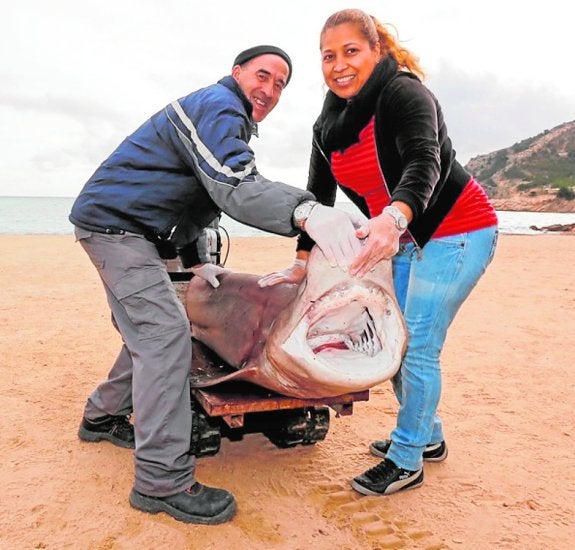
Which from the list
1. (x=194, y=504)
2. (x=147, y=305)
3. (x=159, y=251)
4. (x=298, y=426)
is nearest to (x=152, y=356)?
(x=147, y=305)

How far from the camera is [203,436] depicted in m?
3.40

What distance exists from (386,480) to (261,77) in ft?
7.75

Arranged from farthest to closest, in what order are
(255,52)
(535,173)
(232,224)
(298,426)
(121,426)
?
(535,173)
(232,224)
(121,426)
(298,426)
(255,52)

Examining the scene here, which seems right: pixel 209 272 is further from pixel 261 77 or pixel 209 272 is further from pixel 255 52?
pixel 255 52

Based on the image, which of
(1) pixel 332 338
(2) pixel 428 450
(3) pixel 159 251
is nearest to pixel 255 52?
(3) pixel 159 251

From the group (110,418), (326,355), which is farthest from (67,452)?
(326,355)

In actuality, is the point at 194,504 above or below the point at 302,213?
below

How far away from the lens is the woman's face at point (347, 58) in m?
3.04

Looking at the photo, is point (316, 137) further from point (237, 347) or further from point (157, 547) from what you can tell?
point (157, 547)

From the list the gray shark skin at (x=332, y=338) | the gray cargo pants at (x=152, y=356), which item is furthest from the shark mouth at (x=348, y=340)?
the gray cargo pants at (x=152, y=356)

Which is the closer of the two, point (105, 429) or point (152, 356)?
point (152, 356)

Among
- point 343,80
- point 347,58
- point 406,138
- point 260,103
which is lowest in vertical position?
point 406,138

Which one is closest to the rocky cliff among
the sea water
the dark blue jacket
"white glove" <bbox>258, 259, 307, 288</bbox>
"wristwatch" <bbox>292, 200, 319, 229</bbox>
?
the sea water

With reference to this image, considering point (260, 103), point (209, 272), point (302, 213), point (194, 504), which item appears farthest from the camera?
point (209, 272)
